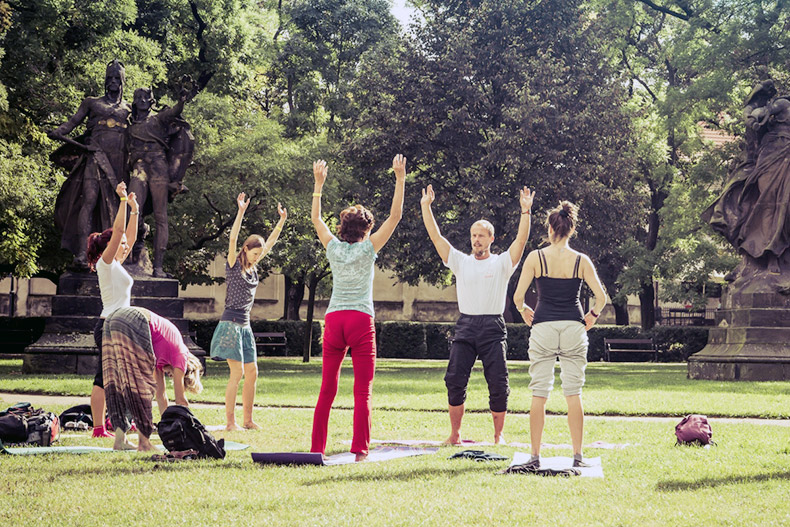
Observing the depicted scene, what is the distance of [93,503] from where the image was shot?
226 inches

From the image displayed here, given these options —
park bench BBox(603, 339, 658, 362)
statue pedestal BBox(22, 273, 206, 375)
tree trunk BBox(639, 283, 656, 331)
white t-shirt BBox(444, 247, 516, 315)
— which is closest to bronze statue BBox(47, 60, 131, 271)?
statue pedestal BBox(22, 273, 206, 375)

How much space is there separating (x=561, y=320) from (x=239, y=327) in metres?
3.72

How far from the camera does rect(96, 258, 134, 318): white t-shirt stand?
8188 millimetres

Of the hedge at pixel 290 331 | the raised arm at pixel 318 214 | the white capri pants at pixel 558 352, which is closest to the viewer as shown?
the white capri pants at pixel 558 352

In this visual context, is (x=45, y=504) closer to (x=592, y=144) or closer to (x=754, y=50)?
(x=592, y=144)

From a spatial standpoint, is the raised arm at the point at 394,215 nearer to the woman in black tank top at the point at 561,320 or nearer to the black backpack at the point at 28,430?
the woman in black tank top at the point at 561,320

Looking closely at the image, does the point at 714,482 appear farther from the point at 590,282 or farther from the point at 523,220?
the point at 523,220

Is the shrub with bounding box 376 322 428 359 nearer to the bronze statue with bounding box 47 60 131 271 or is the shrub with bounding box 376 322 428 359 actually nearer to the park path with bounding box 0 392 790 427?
the bronze statue with bounding box 47 60 131 271

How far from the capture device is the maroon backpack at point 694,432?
29.3 ft

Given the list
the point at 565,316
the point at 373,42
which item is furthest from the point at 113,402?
the point at 373,42

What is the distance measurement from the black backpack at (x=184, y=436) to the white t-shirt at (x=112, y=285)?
1.11m

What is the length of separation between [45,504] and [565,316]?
3.68m

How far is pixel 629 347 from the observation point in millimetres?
37688

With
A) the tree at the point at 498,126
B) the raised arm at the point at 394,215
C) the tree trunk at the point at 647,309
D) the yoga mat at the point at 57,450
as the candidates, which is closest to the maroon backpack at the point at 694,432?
the raised arm at the point at 394,215
